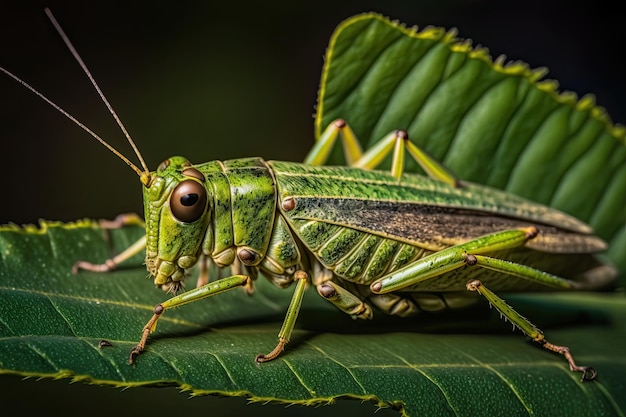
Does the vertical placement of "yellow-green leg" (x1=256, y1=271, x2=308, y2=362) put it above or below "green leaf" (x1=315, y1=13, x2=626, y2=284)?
below

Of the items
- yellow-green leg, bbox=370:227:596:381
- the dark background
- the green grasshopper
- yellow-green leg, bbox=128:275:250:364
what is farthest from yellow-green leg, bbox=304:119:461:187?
the dark background

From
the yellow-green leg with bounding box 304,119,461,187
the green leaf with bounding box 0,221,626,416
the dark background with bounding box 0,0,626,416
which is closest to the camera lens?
the green leaf with bounding box 0,221,626,416

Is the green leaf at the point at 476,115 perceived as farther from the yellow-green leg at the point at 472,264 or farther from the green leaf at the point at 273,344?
the green leaf at the point at 273,344

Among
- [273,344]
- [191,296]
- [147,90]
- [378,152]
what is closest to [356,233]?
[378,152]

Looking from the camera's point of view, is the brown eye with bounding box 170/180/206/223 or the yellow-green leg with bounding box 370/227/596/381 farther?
the yellow-green leg with bounding box 370/227/596/381

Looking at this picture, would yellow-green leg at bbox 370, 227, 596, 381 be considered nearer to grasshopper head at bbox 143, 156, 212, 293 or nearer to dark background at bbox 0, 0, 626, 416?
grasshopper head at bbox 143, 156, 212, 293

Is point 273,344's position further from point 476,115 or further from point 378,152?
point 476,115

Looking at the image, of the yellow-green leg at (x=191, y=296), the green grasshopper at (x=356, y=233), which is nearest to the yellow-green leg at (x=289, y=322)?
the green grasshopper at (x=356, y=233)
